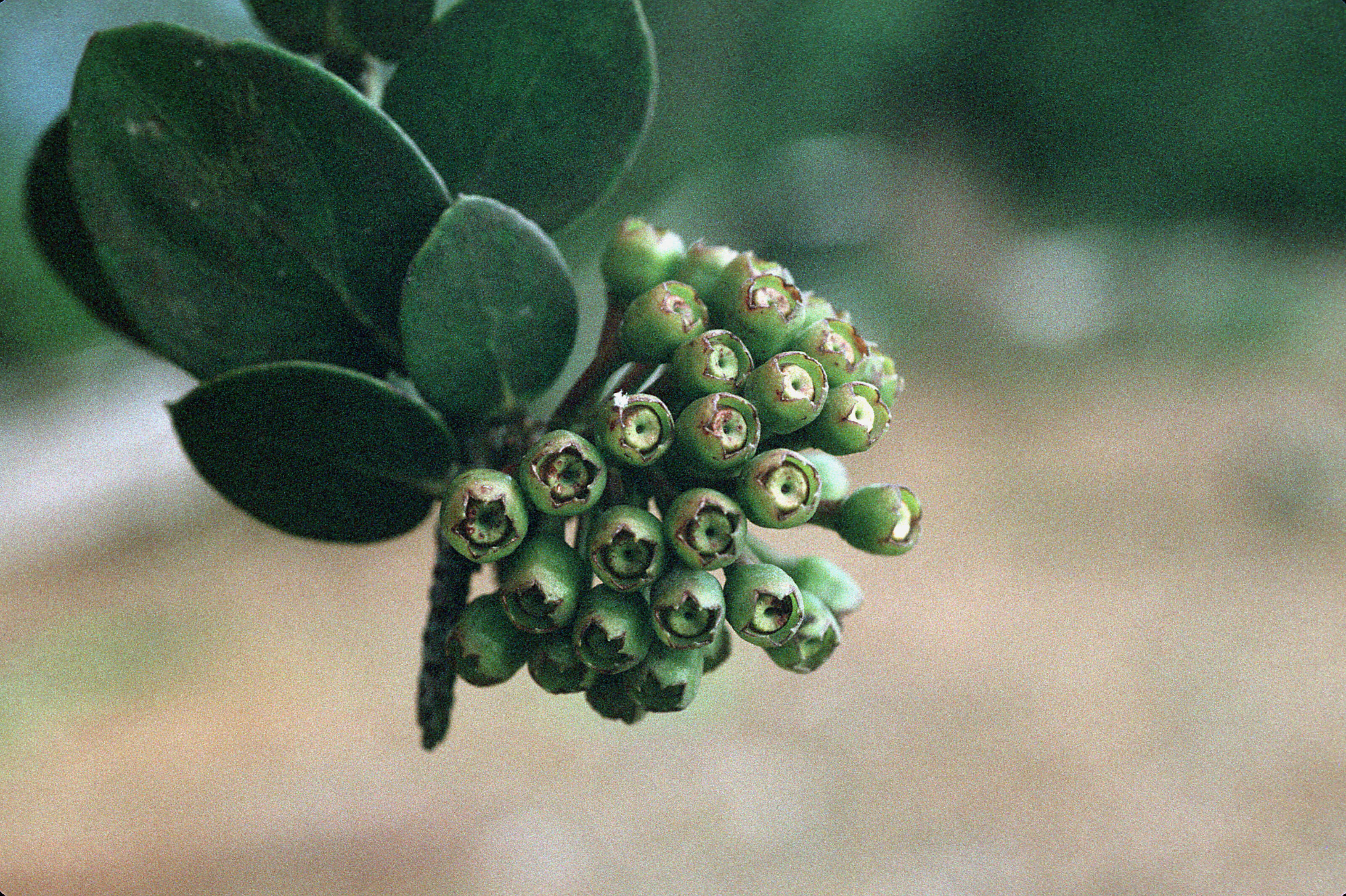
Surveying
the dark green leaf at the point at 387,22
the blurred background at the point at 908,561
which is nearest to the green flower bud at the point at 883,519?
the dark green leaf at the point at 387,22

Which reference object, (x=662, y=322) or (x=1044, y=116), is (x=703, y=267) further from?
(x=1044, y=116)

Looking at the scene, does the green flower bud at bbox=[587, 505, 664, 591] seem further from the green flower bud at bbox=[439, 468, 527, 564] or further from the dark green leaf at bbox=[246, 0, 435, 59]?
the dark green leaf at bbox=[246, 0, 435, 59]

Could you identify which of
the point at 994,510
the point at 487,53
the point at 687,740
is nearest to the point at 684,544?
the point at 487,53

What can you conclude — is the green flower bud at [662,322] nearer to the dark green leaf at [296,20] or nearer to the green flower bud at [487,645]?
the green flower bud at [487,645]

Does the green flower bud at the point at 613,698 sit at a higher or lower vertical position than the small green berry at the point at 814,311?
lower

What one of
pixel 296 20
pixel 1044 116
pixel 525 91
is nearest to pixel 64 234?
pixel 296 20

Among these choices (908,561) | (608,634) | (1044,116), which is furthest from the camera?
(1044,116)
